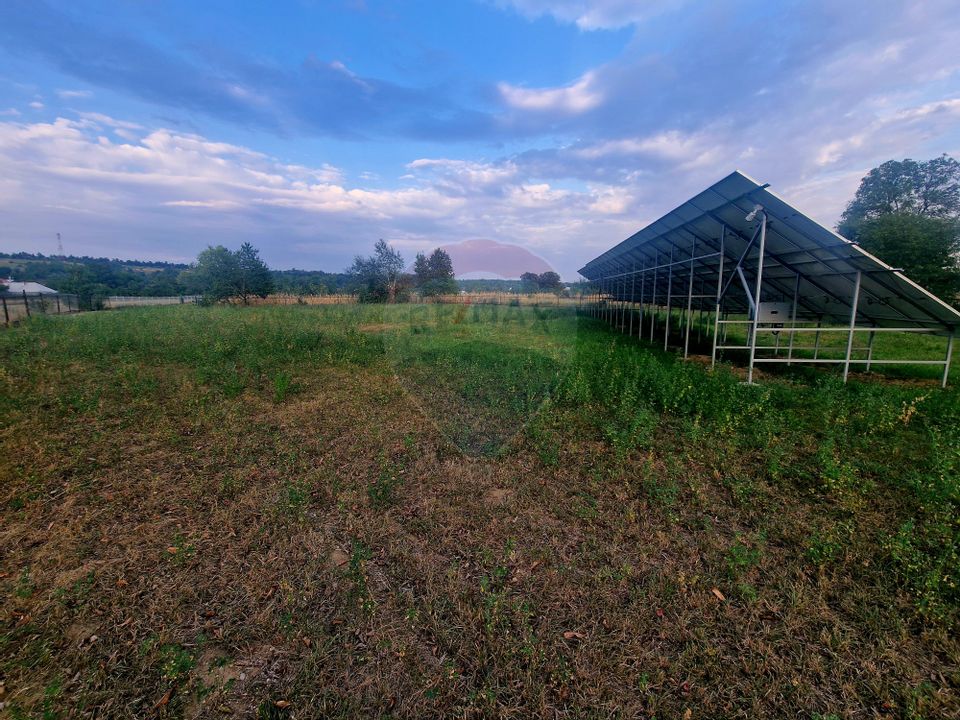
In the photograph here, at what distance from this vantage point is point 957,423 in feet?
17.2

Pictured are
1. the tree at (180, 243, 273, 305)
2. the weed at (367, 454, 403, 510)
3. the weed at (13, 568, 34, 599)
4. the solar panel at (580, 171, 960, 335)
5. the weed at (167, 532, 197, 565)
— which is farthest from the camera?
the tree at (180, 243, 273, 305)

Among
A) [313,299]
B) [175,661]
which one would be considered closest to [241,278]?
[313,299]

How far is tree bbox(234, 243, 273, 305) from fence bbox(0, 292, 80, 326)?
11.9 meters

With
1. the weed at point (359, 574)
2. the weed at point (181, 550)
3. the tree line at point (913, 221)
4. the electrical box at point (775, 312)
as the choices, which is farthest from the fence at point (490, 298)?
the tree line at point (913, 221)

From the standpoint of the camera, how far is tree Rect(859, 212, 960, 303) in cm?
2420

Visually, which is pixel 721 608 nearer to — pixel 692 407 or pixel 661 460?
pixel 661 460

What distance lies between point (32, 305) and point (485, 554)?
2842 centimetres

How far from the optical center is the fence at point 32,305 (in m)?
16.2

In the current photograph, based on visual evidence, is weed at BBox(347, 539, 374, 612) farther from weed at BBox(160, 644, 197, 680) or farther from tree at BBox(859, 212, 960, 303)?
tree at BBox(859, 212, 960, 303)

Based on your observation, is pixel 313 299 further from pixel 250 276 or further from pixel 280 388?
pixel 280 388

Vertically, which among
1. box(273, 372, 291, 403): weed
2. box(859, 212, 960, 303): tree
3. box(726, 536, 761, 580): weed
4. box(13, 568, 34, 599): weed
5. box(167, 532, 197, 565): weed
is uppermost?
box(859, 212, 960, 303): tree

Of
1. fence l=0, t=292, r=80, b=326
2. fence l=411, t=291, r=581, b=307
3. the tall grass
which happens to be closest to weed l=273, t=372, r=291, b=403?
the tall grass

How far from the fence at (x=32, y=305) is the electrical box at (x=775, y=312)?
23.8 meters

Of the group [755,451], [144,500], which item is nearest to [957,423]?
[755,451]
